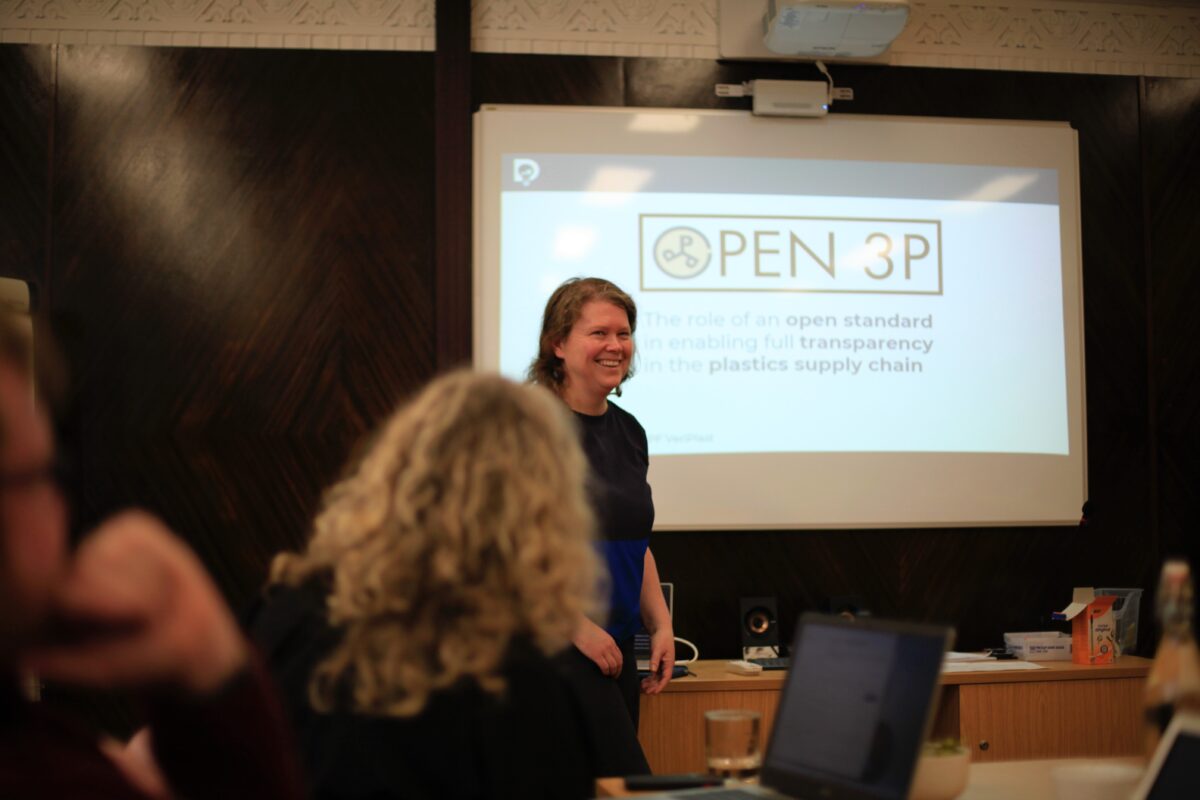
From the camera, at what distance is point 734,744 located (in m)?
1.68

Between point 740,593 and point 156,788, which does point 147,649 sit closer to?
point 156,788

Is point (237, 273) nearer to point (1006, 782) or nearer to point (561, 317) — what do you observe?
point (561, 317)

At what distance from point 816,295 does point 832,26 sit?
38.3 inches

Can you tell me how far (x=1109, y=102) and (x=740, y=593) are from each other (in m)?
2.48

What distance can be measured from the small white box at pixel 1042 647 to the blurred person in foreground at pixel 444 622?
3.02 m

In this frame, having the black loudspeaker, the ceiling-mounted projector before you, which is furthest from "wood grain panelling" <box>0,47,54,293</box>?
the black loudspeaker

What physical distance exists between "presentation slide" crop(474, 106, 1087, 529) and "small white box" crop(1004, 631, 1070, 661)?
45cm

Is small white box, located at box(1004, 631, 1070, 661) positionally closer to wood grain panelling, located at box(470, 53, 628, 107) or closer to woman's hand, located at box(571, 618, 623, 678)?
woman's hand, located at box(571, 618, 623, 678)

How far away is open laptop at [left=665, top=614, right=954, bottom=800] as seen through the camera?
1391 mm

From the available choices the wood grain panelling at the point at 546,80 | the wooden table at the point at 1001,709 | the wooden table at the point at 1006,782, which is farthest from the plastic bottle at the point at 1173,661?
the wood grain panelling at the point at 546,80

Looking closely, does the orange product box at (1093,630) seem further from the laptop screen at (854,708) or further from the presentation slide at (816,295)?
the laptop screen at (854,708)

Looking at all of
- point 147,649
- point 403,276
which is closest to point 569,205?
point 403,276

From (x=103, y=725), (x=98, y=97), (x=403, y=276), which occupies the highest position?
(x=98, y=97)

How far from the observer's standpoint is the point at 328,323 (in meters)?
3.93
